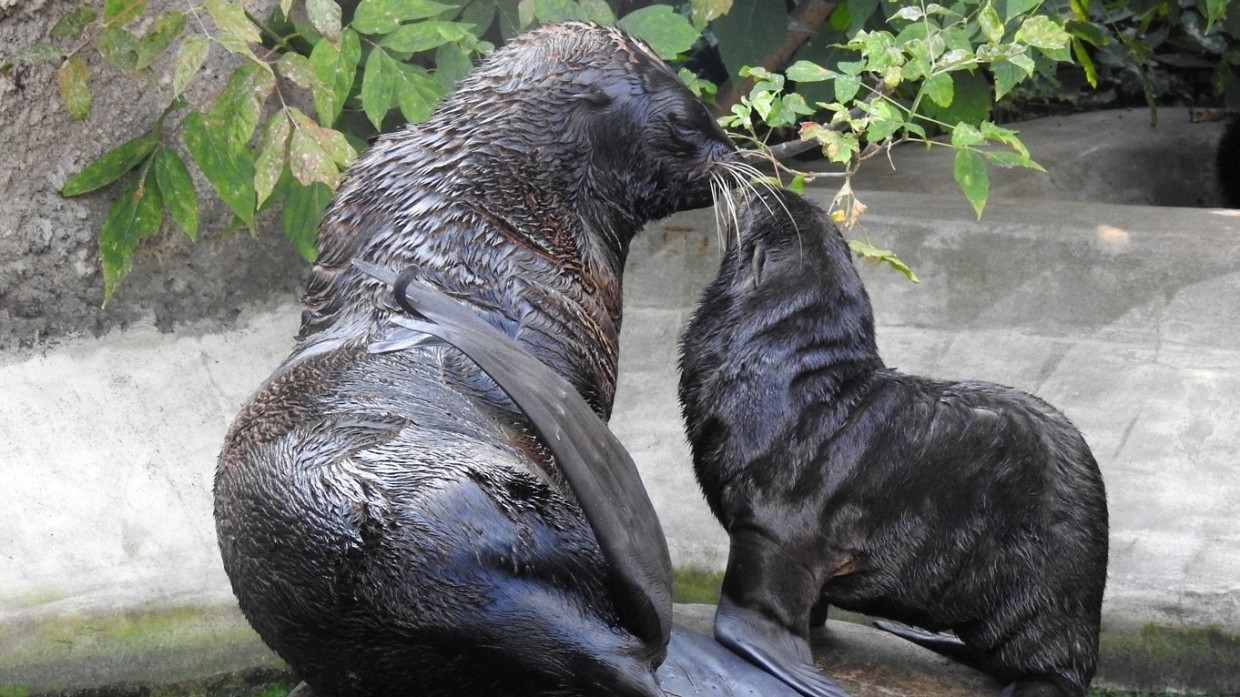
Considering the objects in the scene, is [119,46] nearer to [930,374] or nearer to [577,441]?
[577,441]

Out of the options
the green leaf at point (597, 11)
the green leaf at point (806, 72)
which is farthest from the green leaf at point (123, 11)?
the green leaf at point (806, 72)

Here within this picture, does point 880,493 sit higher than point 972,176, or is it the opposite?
point 972,176

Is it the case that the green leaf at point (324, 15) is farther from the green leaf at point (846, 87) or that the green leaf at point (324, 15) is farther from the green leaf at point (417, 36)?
the green leaf at point (846, 87)

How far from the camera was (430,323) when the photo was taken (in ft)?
6.05

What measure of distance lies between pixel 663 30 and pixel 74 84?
4.39ft

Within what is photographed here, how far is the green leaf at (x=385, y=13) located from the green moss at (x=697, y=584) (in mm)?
1758

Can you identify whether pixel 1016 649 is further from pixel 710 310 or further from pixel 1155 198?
pixel 1155 198

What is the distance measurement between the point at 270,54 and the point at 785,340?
157cm

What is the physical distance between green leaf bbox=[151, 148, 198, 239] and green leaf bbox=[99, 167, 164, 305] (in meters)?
0.05

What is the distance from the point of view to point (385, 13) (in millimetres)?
3078

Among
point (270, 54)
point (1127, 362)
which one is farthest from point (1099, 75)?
point (270, 54)

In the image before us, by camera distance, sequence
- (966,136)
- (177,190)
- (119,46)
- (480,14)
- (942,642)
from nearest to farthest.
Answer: (942,642) < (966,136) < (119,46) < (177,190) < (480,14)

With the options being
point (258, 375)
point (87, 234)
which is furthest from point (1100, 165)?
point (87, 234)

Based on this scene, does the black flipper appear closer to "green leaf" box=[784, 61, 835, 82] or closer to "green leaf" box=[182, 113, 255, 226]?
"green leaf" box=[784, 61, 835, 82]
